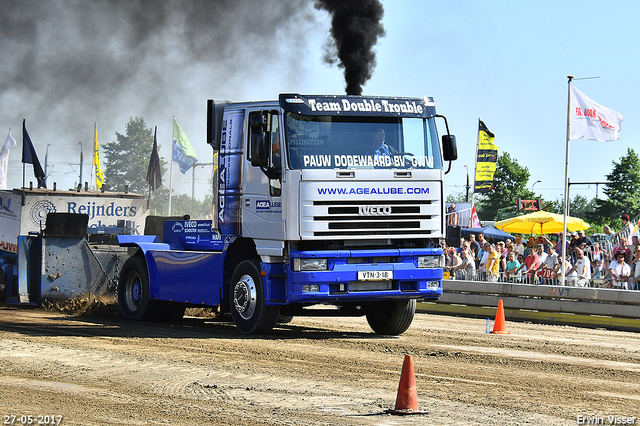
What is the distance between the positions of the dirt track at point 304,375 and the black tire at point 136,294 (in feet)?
2.69

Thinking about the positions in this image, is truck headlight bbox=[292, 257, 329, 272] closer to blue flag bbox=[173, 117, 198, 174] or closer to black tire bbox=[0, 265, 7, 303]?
black tire bbox=[0, 265, 7, 303]

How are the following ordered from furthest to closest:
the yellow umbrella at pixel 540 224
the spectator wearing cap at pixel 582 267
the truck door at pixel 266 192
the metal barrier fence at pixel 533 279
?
the yellow umbrella at pixel 540 224
the spectator wearing cap at pixel 582 267
the metal barrier fence at pixel 533 279
the truck door at pixel 266 192

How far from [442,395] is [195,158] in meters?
32.1

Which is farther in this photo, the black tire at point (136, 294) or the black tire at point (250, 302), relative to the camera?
the black tire at point (136, 294)

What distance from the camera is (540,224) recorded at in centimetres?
2352

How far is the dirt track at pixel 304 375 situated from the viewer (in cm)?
687

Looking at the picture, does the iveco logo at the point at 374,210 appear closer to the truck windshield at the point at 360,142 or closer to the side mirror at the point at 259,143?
the truck windshield at the point at 360,142

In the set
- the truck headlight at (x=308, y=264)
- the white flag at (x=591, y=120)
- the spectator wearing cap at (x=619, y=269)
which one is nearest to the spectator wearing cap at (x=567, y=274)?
the spectator wearing cap at (x=619, y=269)

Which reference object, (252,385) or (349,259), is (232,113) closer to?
(349,259)

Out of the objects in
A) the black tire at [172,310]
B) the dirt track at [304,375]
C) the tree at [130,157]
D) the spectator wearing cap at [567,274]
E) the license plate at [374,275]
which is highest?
the tree at [130,157]

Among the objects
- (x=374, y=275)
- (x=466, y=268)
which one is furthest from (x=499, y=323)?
(x=466, y=268)

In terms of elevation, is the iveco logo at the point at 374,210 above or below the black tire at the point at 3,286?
above

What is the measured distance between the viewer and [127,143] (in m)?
109

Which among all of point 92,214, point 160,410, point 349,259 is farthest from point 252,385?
point 92,214
